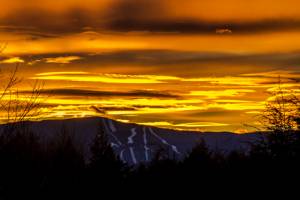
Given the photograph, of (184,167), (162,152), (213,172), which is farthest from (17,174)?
(162,152)

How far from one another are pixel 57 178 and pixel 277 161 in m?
19.1

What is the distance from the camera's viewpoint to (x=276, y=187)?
23.3m

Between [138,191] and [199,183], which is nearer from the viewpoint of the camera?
[199,183]

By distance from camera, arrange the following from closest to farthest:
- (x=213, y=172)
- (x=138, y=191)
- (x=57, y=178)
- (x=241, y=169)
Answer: (x=241, y=169) → (x=213, y=172) → (x=138, y=191) → (x=57, y=178)

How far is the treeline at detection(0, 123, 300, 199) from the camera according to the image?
23484 millimetres

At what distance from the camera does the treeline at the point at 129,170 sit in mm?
23484

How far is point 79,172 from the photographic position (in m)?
41.5

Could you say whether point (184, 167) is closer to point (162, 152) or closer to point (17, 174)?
point (162, 152)

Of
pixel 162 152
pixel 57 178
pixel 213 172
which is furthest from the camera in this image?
pixel 162 152

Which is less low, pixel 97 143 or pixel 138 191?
pixel 97 143

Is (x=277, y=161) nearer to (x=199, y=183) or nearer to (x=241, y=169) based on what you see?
(x=241, y=169)

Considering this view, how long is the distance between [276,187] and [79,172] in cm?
1959

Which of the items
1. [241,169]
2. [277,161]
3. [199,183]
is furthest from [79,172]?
[277,161]

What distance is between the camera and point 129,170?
42.6 m
